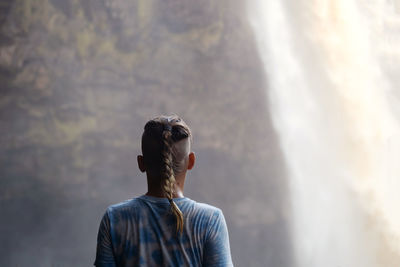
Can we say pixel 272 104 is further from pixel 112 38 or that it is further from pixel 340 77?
pixel 112 38

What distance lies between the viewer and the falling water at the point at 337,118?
542 inches

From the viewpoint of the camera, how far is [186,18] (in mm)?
12797

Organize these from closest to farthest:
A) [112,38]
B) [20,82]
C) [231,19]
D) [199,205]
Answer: [199,205] → [20,82] → [112,38] → [231,19]

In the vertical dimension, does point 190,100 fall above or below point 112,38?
below

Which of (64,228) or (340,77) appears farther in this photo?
(340,77)

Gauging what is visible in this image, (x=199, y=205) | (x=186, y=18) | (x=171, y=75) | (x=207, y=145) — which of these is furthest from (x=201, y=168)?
(x=199, y=205)

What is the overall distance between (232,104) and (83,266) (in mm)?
6518

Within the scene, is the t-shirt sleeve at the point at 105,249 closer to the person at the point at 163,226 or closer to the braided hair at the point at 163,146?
the person at the point at 163,226

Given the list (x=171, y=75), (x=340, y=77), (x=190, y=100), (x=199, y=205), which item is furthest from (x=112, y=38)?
(x=199, y=205)

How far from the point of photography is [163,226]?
1595 mm

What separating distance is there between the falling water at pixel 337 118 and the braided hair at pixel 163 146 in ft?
41.4

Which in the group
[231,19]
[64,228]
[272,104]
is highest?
[231,19]

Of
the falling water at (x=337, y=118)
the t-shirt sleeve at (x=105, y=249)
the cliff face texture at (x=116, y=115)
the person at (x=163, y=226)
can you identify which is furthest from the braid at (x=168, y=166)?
the falling water at (x=337, y=118)

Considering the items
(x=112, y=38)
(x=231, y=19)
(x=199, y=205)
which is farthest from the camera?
(x=231, y=19)
